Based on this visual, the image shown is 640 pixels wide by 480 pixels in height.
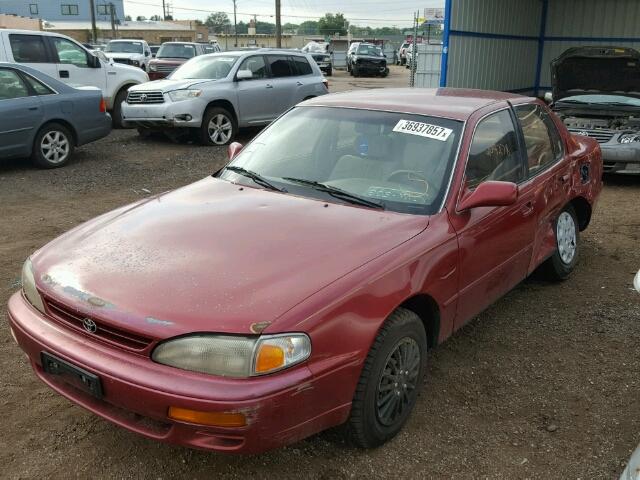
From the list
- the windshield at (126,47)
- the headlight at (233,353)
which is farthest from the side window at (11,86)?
the windshield at (126,47)

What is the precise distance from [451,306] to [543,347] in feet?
3.50

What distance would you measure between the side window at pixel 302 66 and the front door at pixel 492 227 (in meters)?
8.51

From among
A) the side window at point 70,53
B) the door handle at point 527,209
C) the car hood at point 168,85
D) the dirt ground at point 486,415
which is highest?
the side window at point 70,53

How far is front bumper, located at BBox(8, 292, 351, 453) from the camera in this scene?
2193mm

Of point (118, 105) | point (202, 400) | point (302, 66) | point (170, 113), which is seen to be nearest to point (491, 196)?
point (202, 400)

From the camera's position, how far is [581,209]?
16.6ft

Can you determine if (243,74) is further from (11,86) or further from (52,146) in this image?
(11,86)

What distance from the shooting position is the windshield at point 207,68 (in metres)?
11.0

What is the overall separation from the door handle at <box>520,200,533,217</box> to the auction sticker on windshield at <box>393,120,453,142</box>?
0.76 m

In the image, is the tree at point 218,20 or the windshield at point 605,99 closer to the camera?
the windshield at point 605,99

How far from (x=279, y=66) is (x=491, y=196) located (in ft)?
30.3

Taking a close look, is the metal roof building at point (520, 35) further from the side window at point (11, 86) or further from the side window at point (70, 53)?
the side window at point (11, 86)

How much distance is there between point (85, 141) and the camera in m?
9.09

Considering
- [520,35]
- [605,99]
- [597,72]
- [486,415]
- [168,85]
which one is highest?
[520,35]
